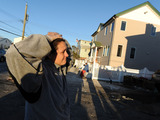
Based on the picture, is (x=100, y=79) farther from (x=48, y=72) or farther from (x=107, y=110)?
(x=48, y=72)

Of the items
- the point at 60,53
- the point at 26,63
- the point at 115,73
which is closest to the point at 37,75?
the point at 26,63

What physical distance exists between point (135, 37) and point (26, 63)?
1655cm

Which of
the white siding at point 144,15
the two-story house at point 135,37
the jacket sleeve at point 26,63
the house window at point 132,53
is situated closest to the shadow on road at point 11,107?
the jacket sleeve at point 26,63

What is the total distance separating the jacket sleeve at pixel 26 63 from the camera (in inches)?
31.3

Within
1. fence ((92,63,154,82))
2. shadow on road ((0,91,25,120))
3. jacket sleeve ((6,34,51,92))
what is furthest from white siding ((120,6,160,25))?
jacket sleeve ((6,34,51,92))

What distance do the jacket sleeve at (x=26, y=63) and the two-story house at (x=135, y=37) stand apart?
14415 millimetres

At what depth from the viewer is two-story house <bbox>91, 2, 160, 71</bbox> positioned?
48.6 ft

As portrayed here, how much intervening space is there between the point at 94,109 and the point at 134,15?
48.2ft

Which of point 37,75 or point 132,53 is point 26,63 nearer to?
point 37,75

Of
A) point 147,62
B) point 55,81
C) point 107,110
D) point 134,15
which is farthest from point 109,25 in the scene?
point 55,81

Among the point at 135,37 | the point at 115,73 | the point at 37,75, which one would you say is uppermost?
the point at 135,37

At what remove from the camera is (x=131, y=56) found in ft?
50.4

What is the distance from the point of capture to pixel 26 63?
806mm

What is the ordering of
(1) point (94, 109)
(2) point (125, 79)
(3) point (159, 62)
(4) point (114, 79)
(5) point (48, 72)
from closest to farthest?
(5) point (48, 72), (1) point (94, 109), (2) point (125, 79), (4) point (114, 79), (3) point (159, 62)
